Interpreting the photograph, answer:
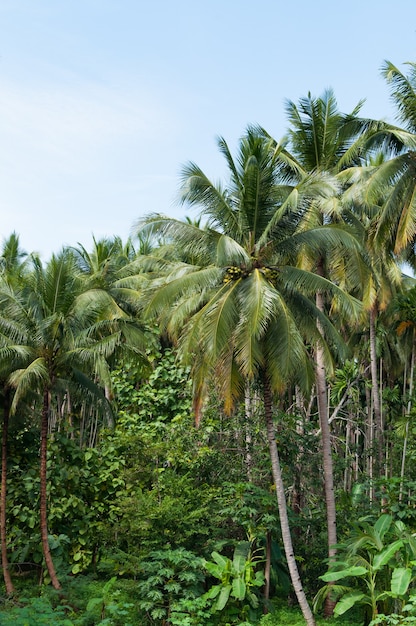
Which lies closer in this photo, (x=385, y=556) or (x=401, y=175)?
(x=385, y=556)

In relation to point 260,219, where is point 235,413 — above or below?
below

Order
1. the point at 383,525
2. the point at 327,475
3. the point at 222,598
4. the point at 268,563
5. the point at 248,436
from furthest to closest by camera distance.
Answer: the point at 248,436 → the point at 268,563 → the point at 327,475 → the point at 383,525 → the point at 222,598

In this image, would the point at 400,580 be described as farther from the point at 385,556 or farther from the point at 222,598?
the point at 222,598

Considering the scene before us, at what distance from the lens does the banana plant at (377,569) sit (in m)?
11.0

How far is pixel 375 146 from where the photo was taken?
15117 millimetres

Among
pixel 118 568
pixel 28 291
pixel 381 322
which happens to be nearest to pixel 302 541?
pixel 118 568

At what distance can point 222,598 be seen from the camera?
12.0 metres

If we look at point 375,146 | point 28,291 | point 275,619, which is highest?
point 375,146

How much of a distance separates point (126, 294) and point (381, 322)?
8.92 metres

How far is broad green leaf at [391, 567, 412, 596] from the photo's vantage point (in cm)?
1060

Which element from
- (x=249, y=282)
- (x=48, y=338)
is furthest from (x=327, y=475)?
(x=48, y=338)

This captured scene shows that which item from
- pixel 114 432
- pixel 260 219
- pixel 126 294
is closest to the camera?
pixel 260 219

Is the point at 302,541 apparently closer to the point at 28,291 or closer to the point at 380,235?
the point at 380,235

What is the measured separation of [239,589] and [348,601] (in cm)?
195
